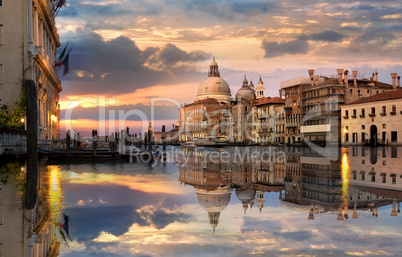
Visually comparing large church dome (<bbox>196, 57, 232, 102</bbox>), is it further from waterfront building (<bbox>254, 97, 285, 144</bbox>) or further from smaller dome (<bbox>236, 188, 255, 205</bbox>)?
smaller dome (<bbox>236, 188, 255, 205</bbox>)

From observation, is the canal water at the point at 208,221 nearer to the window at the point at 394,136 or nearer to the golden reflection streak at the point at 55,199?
the golden reflection streak at the point at 55,199

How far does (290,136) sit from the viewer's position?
8969 centimetres

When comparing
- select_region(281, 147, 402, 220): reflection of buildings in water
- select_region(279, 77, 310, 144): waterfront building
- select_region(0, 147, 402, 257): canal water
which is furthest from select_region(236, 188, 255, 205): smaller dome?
select_region(279, 77, 310, 144): waterfront building

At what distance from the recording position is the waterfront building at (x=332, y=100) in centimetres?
7656

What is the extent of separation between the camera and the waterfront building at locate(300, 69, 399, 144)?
76562 millimetres

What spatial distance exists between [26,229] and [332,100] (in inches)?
2946

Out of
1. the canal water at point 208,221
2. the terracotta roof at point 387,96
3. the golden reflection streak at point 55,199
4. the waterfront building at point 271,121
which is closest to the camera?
the canal water at point 208,221

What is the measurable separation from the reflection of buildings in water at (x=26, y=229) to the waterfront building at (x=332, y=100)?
7227 centimetres

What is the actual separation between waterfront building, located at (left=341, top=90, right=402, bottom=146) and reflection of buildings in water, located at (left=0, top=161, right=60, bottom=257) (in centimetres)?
5738

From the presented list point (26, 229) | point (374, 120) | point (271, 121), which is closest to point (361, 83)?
point (374, 120)

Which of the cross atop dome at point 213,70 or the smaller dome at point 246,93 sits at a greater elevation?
the cross atop dome at point 213,70

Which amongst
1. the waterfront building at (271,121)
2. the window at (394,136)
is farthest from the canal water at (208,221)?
the waterfront building at (271,121)

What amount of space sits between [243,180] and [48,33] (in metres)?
44.3

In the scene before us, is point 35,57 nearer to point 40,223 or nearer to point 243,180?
point 243,180
